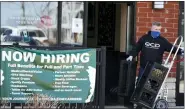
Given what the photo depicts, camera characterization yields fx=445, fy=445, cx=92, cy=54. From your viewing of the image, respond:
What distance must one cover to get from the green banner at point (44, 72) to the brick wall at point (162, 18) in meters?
1.93

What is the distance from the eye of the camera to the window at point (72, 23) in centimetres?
973

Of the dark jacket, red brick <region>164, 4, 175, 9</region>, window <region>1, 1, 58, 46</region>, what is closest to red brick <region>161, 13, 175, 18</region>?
red brick <region>164, 4, 175, 9</region>

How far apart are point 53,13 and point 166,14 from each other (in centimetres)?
247

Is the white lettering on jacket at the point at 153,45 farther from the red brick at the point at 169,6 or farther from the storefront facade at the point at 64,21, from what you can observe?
the red brick at the point at 169,6

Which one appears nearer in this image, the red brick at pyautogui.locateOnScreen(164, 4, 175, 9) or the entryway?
the red brick at pyautogui.locateOnScreen(164, 4, 175, 9)

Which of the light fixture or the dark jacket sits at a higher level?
the light fixture

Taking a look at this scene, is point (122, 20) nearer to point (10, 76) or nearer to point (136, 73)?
point (136, 73)

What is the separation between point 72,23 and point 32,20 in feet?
2.86

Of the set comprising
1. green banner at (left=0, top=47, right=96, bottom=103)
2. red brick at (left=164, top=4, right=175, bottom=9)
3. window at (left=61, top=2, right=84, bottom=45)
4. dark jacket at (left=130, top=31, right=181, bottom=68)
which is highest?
red brick at (left=164, top=4, right=175, bottom=9)

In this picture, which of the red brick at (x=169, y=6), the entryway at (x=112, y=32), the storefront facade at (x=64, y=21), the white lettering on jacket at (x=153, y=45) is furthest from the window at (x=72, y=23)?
the red brick at (x=169, y=6)

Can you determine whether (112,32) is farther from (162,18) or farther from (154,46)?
(154,46)

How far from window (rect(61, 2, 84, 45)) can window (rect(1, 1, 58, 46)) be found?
0.20 metres

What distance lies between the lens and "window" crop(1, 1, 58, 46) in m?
9.54

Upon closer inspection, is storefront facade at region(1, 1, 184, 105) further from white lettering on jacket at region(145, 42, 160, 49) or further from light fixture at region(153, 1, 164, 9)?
white lettering on jacket at region(145, 42, 160, 49)
